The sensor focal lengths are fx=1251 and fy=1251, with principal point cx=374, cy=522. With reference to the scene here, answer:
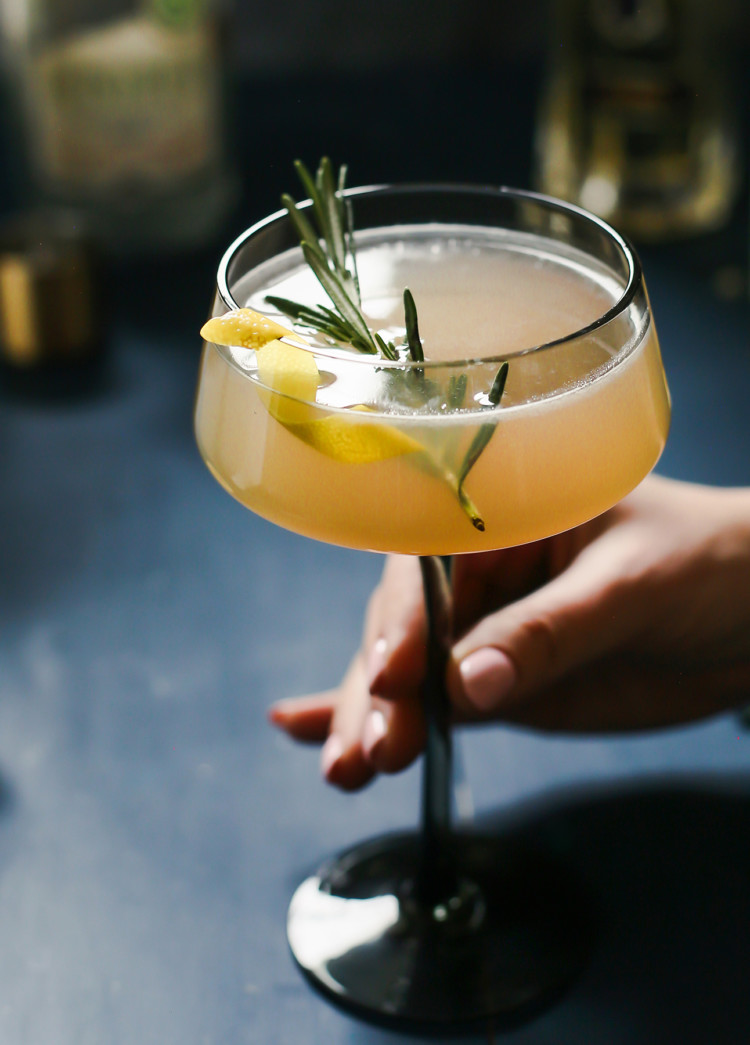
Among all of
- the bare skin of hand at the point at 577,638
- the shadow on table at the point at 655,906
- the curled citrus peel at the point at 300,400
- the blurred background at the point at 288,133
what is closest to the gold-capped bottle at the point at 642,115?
the blurred background at the point at 288,133

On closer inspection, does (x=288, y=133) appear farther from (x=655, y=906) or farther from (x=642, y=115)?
(x=655, y=906)

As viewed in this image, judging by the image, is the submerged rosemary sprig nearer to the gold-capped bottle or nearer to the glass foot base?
the glass foot base

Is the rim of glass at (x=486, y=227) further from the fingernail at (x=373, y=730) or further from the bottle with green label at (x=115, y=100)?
the bottle with green label at (x=115, y=100)

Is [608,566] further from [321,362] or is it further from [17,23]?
[17,23]

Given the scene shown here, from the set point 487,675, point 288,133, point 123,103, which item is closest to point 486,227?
point 487,675

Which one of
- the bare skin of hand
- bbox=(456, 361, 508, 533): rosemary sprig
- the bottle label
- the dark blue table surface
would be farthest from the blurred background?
bbox=(456, 361, 508, 533): rosemary sprig

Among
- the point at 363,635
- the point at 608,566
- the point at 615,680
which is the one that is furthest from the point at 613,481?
the point at 363,635
